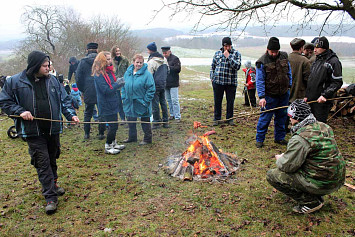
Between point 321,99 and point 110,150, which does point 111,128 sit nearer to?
point 110,150

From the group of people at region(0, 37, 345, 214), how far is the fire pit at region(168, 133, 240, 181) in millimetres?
1123

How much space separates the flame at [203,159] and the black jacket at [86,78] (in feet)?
10.5

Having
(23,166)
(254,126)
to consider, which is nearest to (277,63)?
(254,126)

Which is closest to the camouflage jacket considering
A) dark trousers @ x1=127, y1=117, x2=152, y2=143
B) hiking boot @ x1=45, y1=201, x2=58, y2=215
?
hiking boot @ x1=45, y1=201, x2=58, y2=215

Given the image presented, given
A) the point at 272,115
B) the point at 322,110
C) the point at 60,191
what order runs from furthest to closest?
the point at 272,115 → the point at 322,110 → the point at 60,191

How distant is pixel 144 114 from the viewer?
241 inches

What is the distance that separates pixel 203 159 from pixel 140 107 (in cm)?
216

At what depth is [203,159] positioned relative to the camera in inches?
188

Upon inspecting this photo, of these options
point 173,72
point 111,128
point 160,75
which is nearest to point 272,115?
point 160,75

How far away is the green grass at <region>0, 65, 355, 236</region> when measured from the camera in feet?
10.7

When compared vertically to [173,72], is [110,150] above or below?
below

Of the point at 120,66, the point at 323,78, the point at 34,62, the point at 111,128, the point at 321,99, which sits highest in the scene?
the point at 34,62

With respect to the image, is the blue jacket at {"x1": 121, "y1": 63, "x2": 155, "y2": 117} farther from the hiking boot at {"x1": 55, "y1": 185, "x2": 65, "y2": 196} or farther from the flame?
the hiking boot at {"x1": 55, "y1": 185, "x2": 65, "y2": 196}

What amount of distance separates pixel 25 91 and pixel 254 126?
240 inches
